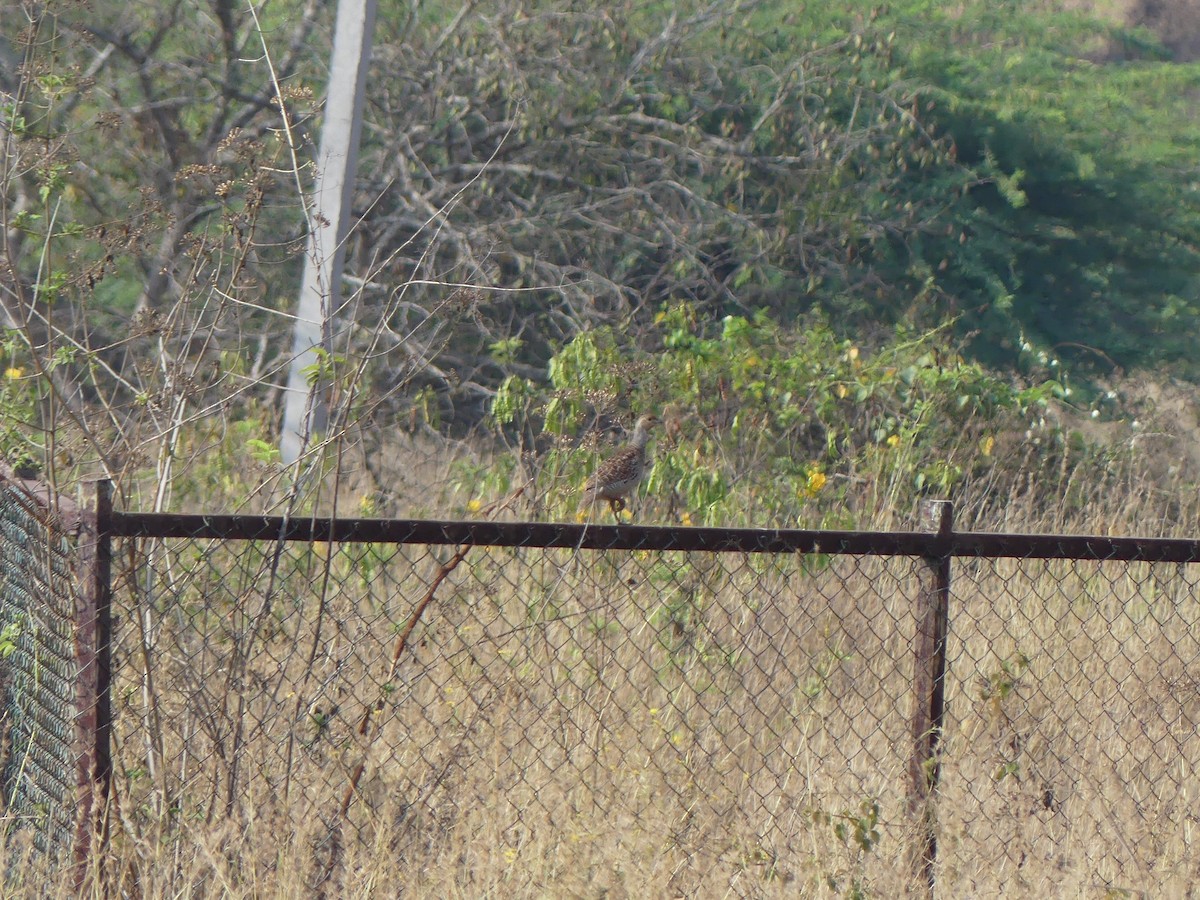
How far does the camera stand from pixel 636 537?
3242mm

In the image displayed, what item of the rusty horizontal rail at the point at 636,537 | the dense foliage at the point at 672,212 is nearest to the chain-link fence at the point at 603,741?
the rusty horizontal rail at the point at 636,537

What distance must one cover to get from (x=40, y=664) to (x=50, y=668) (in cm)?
4

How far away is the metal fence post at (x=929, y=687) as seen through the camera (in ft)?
11.5

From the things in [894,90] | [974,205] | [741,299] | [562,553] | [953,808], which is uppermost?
[894,90]

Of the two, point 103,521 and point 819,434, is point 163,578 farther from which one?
point 819,434

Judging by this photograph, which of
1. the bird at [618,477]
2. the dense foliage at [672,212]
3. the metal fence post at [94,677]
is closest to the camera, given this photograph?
the metal fence post at [94,677]

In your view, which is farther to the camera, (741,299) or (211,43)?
(741,299)

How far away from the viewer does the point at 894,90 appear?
11.3 meters

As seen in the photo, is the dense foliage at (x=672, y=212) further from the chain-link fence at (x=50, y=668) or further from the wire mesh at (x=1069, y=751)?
the chain-link fence at (x=50, y=668)

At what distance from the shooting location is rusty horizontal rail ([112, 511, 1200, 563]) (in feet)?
9.94

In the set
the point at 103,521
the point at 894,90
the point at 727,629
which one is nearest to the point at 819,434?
the point at 727,629

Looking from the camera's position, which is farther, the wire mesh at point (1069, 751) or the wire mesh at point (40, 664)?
the wire mesh at point (1069, 751)

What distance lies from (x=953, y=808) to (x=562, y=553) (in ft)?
6.13

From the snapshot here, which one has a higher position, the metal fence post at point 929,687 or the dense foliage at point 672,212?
the dense foliage at point 672,212
